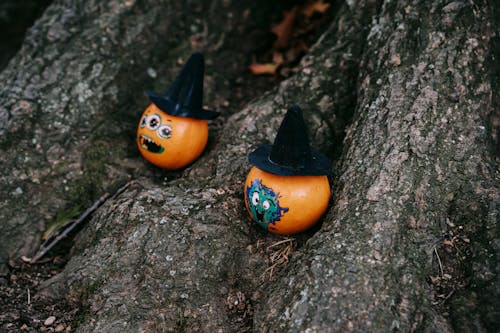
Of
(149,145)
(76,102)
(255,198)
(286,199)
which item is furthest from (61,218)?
(286,199)

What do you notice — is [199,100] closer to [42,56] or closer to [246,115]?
[246,115]

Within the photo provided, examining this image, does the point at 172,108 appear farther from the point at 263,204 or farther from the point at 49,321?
the point at 49,321

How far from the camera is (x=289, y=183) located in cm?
324

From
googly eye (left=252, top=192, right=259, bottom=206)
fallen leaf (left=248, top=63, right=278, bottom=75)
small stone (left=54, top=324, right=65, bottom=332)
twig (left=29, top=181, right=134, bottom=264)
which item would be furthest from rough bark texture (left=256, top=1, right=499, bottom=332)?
twig (left=29, top=181, right=134, bottom=264)

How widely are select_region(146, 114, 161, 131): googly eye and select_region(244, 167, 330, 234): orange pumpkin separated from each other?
1000mm

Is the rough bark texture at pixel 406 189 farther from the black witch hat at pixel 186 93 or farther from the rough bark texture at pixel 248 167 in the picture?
the black witch hat at pixel 186 93

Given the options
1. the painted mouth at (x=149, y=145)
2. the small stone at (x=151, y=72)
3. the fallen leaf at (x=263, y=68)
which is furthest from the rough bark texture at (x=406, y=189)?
the small stone at (x=151, y=72)

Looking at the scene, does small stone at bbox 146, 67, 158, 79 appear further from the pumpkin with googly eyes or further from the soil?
the soil

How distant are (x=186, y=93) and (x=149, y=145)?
1.65 ft

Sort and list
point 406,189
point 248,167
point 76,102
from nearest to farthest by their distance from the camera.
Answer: point 406,189 < point 248,167 < point 76,102

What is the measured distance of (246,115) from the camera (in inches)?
166

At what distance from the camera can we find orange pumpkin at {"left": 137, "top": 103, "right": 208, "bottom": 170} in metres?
3.94

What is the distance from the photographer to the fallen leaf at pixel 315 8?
5.49 meters

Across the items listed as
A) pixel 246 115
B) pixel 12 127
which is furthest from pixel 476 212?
pixel 12 127
